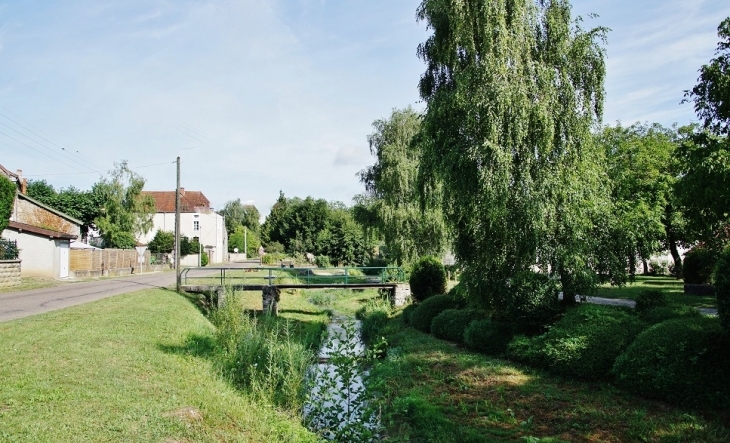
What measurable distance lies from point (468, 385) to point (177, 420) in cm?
552

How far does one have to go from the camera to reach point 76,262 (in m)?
33.7

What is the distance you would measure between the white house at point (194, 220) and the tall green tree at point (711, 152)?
56.2 meters

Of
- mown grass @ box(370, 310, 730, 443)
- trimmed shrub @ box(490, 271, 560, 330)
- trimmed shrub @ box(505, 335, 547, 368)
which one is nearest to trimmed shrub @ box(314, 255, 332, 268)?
mown grass @ box(370, 310, 730, 443)

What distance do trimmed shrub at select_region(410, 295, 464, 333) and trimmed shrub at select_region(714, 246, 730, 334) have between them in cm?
941

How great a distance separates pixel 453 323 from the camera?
1418 cm

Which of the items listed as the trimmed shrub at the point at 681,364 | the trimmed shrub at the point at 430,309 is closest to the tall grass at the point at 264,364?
the trimmed shrub at the point at 681,364

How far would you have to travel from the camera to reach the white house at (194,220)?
64.7m

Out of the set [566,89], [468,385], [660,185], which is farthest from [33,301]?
[660,185]

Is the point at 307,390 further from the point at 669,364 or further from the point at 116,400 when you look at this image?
the point at 669,364

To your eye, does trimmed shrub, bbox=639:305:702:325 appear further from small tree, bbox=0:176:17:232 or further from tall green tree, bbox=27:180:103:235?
tall green tree, bbox=27:180:103:235

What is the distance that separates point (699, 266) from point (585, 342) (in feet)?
48.7

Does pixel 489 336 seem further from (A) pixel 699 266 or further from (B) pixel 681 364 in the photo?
(A) pixel 699 266

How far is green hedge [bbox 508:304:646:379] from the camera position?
29.4ft

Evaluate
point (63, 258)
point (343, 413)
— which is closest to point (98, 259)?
point (63, 258)
